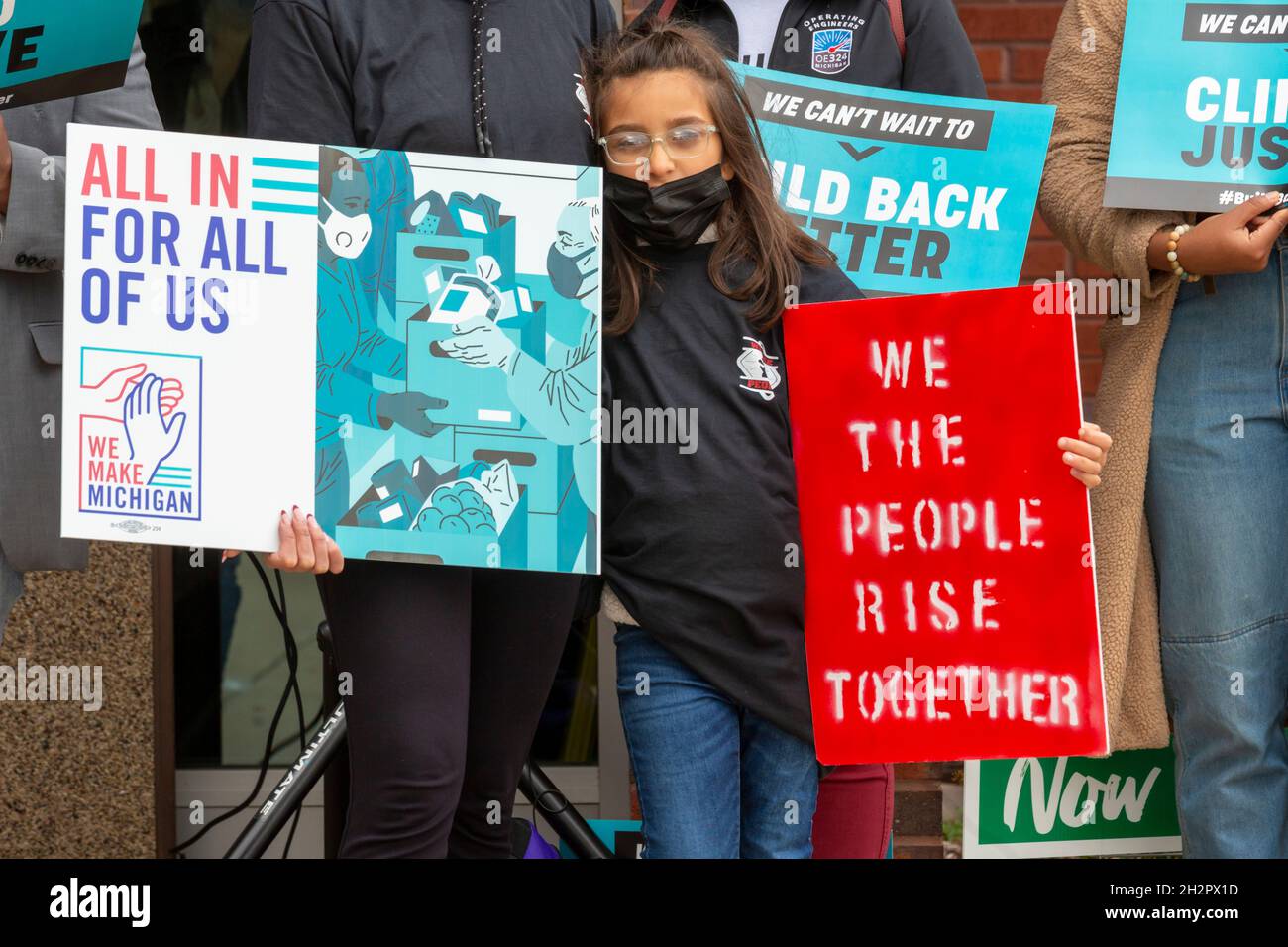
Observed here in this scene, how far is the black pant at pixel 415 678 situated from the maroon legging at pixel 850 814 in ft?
2.05

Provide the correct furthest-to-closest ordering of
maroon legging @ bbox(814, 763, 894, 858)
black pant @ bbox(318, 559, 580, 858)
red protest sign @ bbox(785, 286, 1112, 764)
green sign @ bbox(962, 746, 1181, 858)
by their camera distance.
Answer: green sign @ bbox(962, 746, 1181, 858)
maroon legging @ bbox(814, 763, 894, 858)
red protest sign @ bbox(785, 286, 1112, 764)
black pant @ bbox(318, 559, 580, 858)

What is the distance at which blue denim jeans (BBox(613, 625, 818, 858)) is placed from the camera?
235 cm

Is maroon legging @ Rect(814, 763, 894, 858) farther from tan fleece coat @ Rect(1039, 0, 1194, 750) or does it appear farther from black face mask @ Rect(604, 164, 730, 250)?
black face mask @ Rect(604, 164, 730, 250)

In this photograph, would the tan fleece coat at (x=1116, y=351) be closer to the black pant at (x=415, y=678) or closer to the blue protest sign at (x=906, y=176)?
the blue protest sign at (x=906, y=176)

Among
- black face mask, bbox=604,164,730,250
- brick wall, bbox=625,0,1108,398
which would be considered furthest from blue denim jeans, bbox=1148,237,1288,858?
brick wall, bbox=625,0,1108,398

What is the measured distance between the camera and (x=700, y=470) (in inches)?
91.8

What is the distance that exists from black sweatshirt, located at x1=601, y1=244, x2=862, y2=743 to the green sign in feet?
2.28

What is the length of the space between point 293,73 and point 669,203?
602 mm

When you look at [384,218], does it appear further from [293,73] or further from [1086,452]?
[1086,452]

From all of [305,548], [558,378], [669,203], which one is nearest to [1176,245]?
[669,203]

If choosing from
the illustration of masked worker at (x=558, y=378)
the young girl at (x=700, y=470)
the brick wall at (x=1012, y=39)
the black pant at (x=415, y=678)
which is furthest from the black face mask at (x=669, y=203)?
the brick wall at (x=1012, y=39)

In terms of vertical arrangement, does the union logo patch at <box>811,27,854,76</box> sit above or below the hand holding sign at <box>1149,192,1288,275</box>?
above

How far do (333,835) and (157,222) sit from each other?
4.23 feet

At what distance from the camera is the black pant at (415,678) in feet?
7.07
